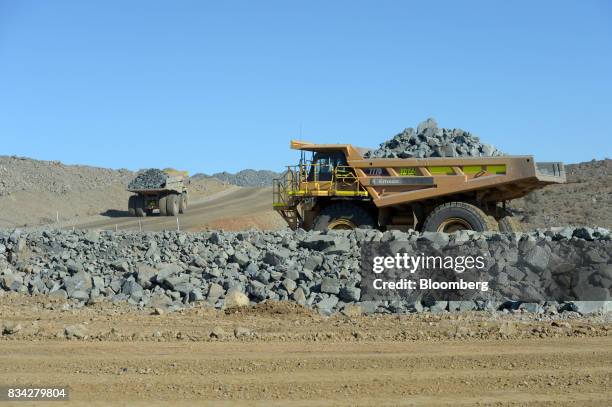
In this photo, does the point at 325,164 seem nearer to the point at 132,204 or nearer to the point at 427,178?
the point at 427,178

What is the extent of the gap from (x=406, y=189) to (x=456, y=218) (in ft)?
4.02

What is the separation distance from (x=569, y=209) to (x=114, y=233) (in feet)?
61.2

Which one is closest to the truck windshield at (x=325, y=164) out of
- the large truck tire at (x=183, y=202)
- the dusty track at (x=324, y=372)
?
the dusty track at (x=324, y=372)

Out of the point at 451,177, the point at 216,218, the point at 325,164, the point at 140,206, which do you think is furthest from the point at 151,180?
the point at 451,177

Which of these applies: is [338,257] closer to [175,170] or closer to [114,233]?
[114,233]

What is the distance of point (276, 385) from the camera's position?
662cm

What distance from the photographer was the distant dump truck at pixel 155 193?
33.5 meters

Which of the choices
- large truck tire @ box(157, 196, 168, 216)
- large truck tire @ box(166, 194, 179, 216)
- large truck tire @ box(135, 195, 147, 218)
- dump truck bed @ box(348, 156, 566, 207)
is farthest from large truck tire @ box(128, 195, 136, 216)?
dump truck bed @ box(348, 156, 566, 207)

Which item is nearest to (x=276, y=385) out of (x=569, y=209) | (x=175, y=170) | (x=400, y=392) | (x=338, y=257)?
(x=400, y=392)

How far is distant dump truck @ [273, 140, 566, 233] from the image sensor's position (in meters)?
15.9

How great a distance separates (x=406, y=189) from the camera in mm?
16484

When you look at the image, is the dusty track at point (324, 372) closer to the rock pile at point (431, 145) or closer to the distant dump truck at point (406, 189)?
the distant dump truck at point (406, 189)

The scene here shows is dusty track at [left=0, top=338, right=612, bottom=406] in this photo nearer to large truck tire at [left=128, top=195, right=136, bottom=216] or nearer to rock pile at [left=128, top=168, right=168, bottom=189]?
rock pile at [left=128, top=168, right=168, bottom=189]

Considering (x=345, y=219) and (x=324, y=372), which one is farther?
(x=345, y=219)
